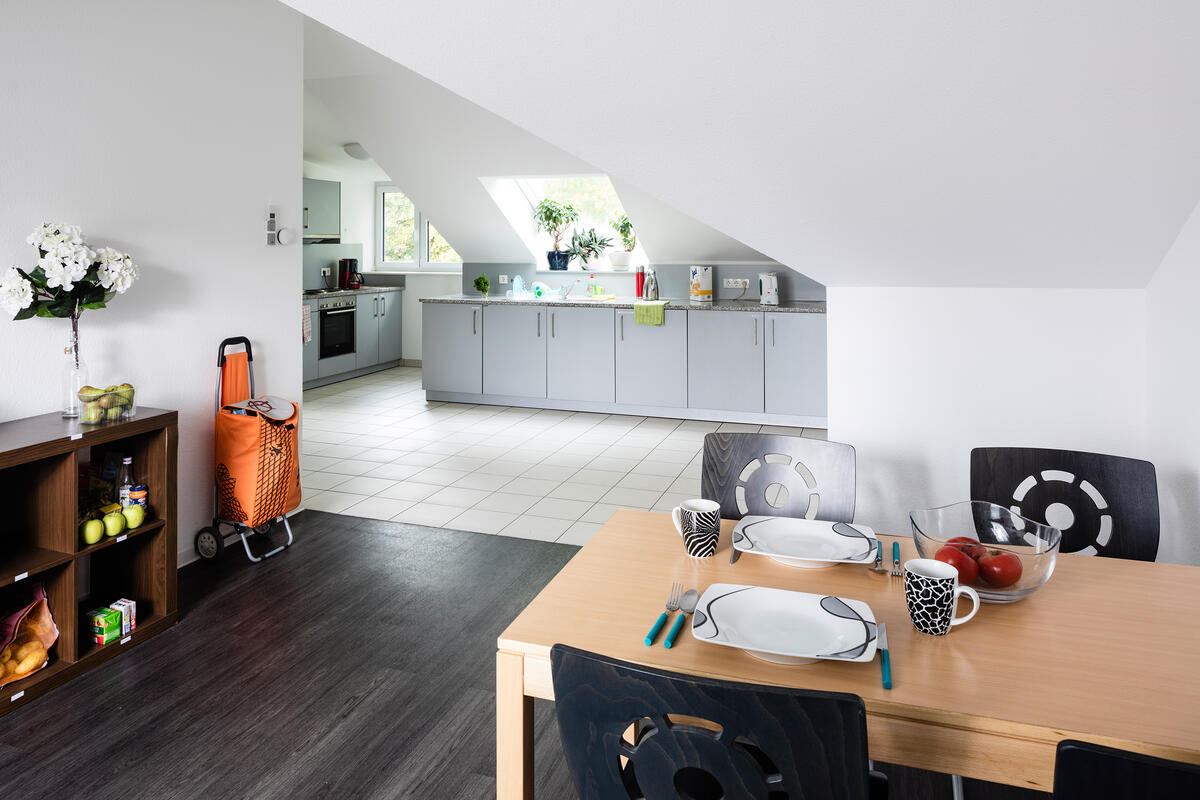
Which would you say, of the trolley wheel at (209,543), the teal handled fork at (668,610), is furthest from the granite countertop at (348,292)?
the teal handled fork at (668,610)

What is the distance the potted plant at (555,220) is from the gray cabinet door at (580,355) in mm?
851

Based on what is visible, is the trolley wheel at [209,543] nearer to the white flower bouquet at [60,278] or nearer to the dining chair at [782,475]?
the white flower bouquet at [60,278]

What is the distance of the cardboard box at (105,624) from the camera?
8.79ft

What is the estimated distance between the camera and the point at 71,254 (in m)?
2.57

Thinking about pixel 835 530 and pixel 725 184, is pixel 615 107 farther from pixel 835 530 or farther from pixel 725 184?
pixel 835 530

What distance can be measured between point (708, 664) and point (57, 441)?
2.09 m

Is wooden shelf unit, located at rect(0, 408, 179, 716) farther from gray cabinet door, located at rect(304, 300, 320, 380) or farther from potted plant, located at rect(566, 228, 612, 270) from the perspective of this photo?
potted plant, located at rect(566, 228, 612, 270)

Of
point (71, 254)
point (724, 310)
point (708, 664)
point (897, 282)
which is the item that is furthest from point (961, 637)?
point (724, 310)

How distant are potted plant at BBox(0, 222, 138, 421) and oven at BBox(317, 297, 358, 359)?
4.84 metres

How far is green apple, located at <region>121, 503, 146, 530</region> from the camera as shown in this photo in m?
2.77

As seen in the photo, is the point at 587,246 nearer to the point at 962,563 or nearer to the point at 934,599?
the point at 962,563

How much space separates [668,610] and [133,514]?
2.09 metres

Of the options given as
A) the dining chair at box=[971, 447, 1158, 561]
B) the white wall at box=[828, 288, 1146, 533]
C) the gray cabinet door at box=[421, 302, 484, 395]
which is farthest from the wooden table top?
the gray cabinet door at box=[421, 302, 484, 395]

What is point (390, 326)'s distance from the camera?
8789 mm
